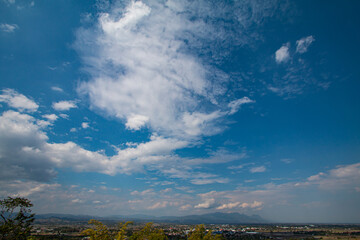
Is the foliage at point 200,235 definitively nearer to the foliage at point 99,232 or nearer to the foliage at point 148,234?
the foliage at point 148,234

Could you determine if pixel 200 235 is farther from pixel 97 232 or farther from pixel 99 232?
pixel 97 232

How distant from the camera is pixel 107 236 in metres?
16.2

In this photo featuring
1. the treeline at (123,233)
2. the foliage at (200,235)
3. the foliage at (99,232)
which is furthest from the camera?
the foliage at (200,235)

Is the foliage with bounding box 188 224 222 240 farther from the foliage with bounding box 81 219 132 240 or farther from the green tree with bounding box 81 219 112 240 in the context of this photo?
the green tree with bounding box 81 219 112 240

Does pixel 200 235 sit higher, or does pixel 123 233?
pixel 123 233

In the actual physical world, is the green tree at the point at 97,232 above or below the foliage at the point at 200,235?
above

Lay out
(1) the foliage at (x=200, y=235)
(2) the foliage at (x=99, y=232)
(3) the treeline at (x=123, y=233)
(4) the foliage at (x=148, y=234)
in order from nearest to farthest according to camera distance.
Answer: (2) the foliage at (x=99, y=232) < (3) the treeline at (x=123, y=233) < (4) the foliage at (x=148, y=234) < (1) the foliage at (x=200, y=235)

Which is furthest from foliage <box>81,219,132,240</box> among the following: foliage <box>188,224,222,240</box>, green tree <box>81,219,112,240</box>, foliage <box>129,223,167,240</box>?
foliage <box>188,224,222,240</box>

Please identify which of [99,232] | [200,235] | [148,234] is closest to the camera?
[99,232]

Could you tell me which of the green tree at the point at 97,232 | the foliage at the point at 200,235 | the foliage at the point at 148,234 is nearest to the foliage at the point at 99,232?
the green tree at the point at 97,232

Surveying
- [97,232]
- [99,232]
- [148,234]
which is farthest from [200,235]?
[97,232]

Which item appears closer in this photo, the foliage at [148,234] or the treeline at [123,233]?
the treeline at [123,233]

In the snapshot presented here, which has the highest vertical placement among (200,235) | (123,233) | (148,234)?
(123,233)

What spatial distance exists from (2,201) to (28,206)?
145 inches
